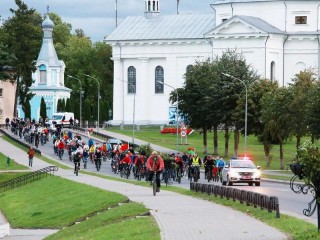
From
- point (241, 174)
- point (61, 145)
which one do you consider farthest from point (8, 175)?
point (241, 174)

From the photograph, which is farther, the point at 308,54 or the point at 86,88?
the point at 86,88

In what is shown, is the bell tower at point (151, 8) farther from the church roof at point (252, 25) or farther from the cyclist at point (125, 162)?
the cyclist at point (125, 162)

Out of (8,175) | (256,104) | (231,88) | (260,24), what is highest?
(260,24)

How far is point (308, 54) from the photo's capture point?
136m

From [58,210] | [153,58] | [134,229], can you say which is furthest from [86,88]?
[134,229]

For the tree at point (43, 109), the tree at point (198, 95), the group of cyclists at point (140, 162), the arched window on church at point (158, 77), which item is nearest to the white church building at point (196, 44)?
the arched window on church at point (158, 77)

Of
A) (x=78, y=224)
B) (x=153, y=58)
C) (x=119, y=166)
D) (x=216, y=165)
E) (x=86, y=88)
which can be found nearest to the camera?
(x=78, y=224)

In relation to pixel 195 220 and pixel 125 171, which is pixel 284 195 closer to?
pixel 195 220

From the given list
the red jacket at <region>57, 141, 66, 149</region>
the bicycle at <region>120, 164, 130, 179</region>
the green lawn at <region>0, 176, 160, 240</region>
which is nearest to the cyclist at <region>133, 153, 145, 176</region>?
the bicycle at <region>120, 164, 130, 179</region>

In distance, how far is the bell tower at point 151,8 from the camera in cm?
15338

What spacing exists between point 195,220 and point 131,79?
4551 inches

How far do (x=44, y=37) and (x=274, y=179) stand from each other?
10219 centimetres

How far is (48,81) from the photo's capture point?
166m

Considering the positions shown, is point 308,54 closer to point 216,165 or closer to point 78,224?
point 216,165
